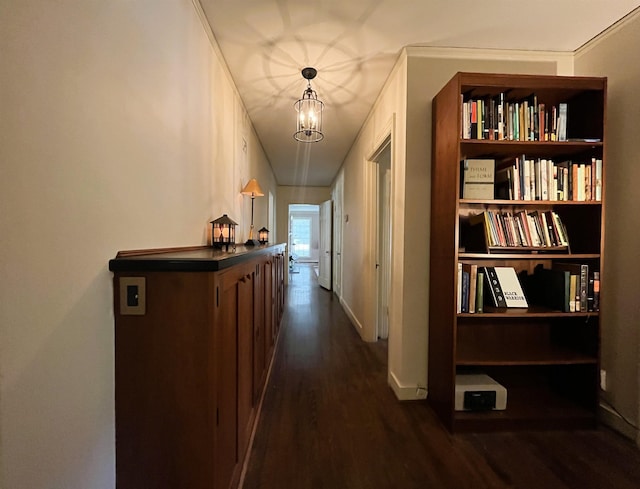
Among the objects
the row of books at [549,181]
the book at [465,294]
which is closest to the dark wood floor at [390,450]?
the book at [465,294]

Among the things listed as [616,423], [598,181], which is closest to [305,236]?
[598,181]

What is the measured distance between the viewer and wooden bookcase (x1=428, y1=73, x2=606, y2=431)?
1716 mm

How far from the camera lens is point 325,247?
252 inches

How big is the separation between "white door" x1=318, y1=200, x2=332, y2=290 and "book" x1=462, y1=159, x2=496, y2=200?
433 cm

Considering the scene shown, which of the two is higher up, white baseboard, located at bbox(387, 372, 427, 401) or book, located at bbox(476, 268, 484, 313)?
book, located at bbox(476, 268, 484, 313)

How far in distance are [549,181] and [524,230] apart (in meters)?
0.34

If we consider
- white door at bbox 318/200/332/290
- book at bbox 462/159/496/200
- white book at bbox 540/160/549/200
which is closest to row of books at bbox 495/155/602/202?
white book at bbox 540/160/549/200

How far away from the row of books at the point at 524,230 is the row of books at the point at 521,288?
0.19 meters

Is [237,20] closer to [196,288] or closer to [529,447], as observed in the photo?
[196,288]

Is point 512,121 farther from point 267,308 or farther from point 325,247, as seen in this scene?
point 325,247

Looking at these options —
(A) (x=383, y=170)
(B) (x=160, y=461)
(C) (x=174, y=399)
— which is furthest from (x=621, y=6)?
(B) (x=160, y=461)

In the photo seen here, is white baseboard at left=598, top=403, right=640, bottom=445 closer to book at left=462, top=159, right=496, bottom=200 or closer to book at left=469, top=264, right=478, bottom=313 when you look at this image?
book at left=469, top=264, right=478, bottom=313

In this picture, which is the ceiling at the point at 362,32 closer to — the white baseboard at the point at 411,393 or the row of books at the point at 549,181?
the row of books at the point at 549,181

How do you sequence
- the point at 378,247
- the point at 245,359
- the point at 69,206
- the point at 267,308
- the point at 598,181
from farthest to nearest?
the point at 378,247
the point at 267,308
the point at 598,181
the point at 245,359
the point at 69,206
